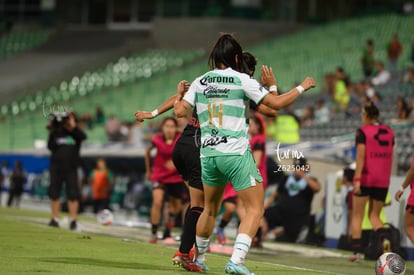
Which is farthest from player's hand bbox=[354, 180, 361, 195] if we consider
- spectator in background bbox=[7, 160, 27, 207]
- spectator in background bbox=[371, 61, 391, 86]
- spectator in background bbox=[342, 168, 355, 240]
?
spectator in background bbox=[7, 160, 27, 207]

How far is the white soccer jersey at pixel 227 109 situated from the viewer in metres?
10.7

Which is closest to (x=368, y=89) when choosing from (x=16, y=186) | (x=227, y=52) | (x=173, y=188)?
(x=16, y=186)

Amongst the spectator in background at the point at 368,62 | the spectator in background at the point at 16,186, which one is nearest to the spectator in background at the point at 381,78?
the spectator in background at the point at 368,62

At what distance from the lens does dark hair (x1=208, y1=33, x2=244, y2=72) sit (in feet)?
35.6

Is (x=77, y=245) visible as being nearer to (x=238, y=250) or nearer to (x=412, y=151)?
(x=238, y=250)

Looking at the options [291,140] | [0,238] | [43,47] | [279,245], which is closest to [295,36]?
[43,47]

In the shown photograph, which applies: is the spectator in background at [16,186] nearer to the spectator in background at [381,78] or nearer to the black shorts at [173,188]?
the spectator in background at [381,78]

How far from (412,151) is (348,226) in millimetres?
4892

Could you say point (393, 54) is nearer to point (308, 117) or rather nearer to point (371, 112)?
point (308, 117)

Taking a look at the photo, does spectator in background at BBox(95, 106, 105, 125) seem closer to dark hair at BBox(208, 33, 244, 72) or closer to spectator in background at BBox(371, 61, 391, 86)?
spectator in background at BBox(371, 61, 391, 86)

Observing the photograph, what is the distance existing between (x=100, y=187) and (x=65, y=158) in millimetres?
9028

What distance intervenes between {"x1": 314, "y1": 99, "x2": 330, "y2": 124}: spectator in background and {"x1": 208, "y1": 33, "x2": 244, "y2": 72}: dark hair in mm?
18001

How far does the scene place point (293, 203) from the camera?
20062 millimetres

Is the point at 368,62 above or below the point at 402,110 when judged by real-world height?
above
